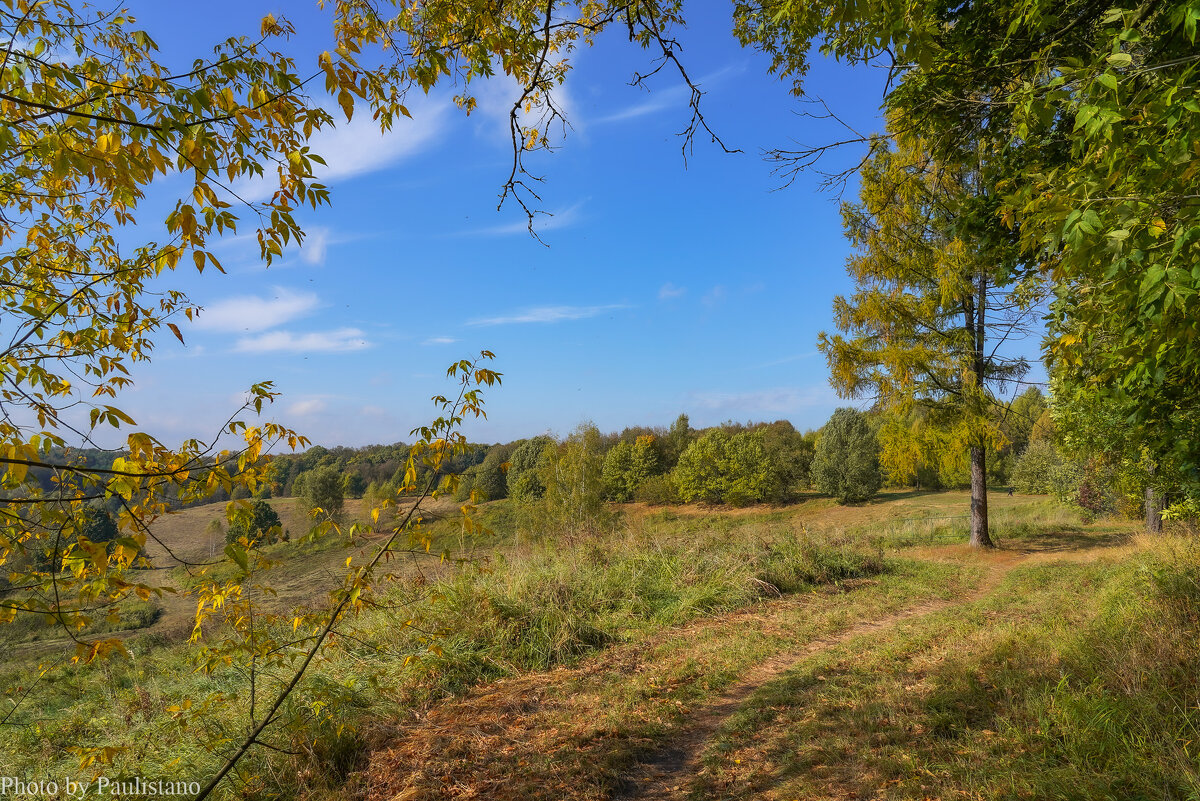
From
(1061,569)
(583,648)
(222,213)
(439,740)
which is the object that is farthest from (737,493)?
(222,213)

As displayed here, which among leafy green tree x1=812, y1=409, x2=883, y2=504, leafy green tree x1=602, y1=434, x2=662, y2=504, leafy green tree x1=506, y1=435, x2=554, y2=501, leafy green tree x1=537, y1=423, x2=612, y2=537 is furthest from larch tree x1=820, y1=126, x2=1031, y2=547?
leafy green tree x1=602, y1=434, x2=662, y2=504

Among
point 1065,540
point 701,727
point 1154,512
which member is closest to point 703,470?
point 1065,540

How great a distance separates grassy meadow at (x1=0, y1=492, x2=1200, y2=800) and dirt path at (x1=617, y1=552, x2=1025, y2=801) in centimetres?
2

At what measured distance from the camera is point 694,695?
4.97m

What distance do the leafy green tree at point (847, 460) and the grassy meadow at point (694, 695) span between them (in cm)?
2688

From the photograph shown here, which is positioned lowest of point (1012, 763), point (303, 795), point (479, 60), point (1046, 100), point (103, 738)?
point (103, 738)

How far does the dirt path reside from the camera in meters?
3.67

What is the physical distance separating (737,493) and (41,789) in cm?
3514

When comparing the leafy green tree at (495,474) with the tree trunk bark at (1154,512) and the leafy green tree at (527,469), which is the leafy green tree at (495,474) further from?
the tree trunk bark at (1154,512)

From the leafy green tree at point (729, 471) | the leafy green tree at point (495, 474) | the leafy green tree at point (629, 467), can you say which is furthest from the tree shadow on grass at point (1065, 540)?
the leafy green tree at point (629, 467)

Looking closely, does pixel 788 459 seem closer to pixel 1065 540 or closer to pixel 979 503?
pixel 1065 540

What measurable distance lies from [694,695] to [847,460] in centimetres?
3361

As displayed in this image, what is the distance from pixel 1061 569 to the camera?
31.5ft

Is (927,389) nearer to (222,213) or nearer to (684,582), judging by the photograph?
(684,582)
